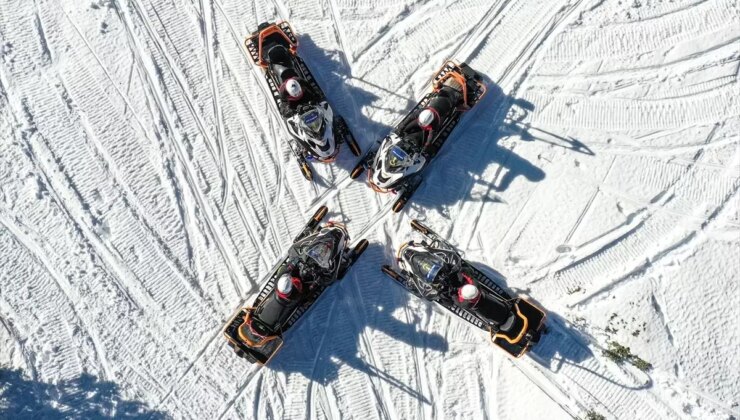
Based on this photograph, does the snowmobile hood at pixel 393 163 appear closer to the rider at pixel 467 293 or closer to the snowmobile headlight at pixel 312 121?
the snowmobile headlight at pixel 312 121

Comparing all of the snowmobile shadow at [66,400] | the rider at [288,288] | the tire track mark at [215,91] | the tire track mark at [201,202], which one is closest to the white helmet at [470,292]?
the rider at [288,288]

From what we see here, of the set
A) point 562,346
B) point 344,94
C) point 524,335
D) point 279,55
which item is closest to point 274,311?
point 344,94

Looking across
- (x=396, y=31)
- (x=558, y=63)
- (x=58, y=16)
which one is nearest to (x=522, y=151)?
(x=558, y=63)

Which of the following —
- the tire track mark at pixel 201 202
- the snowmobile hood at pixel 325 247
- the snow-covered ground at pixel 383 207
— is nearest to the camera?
the snowmobile hood at pixel 325 247

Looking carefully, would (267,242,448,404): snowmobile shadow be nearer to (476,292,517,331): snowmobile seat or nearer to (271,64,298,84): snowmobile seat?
(476,292,517,331): snowmobile seat

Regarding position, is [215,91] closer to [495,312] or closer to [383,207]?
[383,207]

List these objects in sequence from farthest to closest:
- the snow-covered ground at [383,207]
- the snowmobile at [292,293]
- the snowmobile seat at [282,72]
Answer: the snow-covered ground at [383,207] → the snowmobile seat at [282,72] → the snowmobile at [292,293]

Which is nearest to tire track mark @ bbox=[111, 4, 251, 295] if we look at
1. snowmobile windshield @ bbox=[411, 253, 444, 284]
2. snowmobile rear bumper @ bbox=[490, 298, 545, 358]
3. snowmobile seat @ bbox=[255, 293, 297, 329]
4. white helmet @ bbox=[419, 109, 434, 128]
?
snowmobile seat @ bbox=[255, 293, 297, 329]
